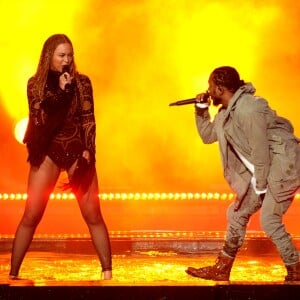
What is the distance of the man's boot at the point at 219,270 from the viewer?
7.30 meters

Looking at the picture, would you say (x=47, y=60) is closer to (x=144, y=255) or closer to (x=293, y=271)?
(x=293, y=271)

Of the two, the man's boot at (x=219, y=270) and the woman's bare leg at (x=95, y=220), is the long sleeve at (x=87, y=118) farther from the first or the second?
the man's boot at (x=219, y=270)

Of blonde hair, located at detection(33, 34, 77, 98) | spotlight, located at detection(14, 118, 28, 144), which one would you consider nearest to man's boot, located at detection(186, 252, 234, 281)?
blonde hair, located at detection(33, 34, 77, 98)

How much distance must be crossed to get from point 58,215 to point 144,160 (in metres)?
2.65

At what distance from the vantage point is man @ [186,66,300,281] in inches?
272

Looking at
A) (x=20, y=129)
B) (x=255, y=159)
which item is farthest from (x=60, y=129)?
(x=20, y=129)

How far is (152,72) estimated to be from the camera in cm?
1723

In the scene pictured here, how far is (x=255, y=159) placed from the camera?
6.89m

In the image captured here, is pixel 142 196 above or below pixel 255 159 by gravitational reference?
below

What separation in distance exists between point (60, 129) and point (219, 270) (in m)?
1.45

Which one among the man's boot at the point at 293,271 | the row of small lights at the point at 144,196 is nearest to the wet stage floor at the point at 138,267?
the man's boot at the point at 293,271

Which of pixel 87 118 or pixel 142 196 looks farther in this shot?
pixel 142 196
